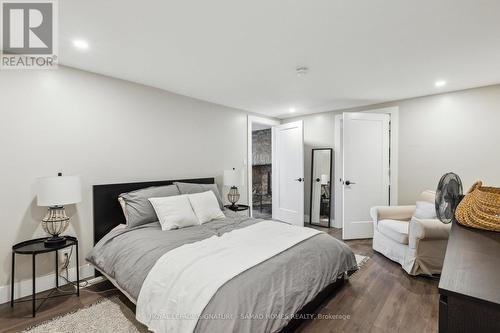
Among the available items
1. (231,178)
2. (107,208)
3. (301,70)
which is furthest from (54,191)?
(301,70)

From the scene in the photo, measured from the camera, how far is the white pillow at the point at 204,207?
2877 millimetres

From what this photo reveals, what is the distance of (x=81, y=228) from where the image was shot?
268 centimetres

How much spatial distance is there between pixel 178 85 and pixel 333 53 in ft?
6.54

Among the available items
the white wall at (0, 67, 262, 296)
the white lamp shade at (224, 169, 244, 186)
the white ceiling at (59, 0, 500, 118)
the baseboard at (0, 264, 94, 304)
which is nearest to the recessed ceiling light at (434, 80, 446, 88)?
the white ceiling at (59, 0, 500, 118)

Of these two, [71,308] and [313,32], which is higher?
[313,32]

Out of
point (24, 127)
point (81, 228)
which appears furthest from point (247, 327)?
point (24, 127)

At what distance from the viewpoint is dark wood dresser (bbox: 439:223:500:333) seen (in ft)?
1.88

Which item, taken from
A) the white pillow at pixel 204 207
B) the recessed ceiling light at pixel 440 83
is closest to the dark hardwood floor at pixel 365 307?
the white pillow at pixel 204 207

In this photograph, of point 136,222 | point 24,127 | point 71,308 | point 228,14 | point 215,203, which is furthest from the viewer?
point 215,203

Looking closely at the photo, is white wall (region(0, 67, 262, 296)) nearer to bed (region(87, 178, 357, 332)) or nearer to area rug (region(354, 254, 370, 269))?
bed (region(87, 178, 357, 332))

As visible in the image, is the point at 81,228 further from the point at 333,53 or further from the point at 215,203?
the point at 333,53

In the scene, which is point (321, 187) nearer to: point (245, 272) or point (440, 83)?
point (440, 83)

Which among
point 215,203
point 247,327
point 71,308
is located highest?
point 215,203
